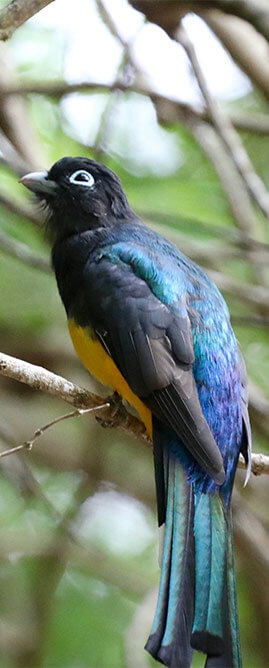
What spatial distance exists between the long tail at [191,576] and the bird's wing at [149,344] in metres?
0.11

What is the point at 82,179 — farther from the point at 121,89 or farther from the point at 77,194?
the point at 121,89

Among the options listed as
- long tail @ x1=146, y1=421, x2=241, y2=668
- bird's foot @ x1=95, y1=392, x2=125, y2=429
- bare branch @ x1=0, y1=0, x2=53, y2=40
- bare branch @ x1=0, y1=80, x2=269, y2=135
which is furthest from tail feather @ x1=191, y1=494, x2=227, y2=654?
bare branch @ x1=0, y1=80, x2=269, y2=135

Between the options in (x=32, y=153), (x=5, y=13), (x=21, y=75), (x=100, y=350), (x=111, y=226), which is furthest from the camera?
(x=21, y=75)

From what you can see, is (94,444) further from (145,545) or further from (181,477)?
(181,477)

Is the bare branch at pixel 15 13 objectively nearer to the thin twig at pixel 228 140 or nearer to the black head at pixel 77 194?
the black head at pixel 77 194

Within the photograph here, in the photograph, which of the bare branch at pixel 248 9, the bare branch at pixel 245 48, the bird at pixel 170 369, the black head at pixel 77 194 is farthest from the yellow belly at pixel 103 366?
the bare branch at pixel 245 48

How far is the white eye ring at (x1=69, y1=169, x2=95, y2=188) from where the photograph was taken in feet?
14.9

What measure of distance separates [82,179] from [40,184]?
169 millimetres

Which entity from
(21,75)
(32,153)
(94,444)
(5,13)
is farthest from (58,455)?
(5,13)

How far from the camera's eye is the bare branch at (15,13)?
3.49 meters

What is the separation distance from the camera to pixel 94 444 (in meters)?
5.52

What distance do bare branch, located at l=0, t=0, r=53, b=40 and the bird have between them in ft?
3.18

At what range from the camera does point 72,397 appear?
367cm

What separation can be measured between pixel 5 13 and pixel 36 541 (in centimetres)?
284
